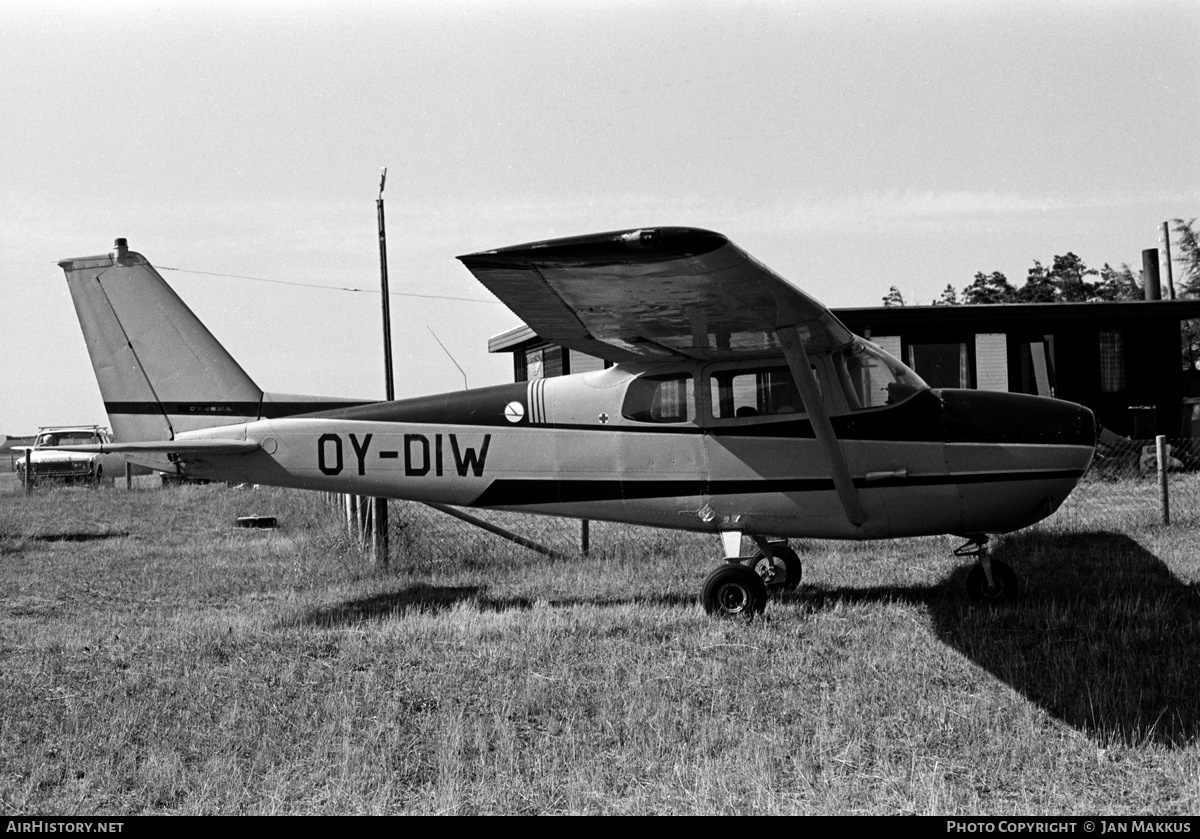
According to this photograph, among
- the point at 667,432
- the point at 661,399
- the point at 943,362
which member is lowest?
the point at 667,432

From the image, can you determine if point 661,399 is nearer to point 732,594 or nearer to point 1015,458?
point 732,594

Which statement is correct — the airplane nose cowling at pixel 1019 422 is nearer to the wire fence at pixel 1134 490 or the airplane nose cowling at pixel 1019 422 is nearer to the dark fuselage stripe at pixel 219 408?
the wire fence at pixel 1134 490

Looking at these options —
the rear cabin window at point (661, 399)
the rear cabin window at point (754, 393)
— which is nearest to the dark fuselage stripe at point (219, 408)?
the rear cabin window at point (661, 399)

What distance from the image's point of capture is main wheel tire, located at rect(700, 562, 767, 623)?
7.50 metres

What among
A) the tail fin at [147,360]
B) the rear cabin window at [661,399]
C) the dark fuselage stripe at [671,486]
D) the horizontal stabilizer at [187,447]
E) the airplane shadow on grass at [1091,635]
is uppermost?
the tail fin at [147,360]

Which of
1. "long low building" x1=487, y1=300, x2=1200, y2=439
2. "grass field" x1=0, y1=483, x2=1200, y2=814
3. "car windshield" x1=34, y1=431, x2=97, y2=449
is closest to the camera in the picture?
"grass field" x1=0, y1=483, x2=1200, y2=814

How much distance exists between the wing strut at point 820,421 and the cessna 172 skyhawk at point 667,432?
0.6 inches

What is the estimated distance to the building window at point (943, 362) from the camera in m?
21.6

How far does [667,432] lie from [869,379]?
59.9 inches

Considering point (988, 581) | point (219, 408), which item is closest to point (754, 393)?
point (988, 581)

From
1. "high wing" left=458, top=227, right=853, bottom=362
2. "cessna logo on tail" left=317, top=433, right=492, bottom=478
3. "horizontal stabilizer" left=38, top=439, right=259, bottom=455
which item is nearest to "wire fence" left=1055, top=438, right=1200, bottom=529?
"high wing" left=458, top=227, right=853, bottom=362

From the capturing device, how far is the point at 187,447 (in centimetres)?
827

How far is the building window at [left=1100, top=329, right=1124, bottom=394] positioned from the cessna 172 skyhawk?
16065mm

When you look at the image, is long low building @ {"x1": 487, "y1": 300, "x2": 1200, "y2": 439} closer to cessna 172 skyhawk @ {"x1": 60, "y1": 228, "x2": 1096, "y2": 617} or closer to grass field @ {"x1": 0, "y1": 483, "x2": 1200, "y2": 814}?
grass field @ {"x1": 0, "y1": 483, "x2": 1200, "y2": 814}
